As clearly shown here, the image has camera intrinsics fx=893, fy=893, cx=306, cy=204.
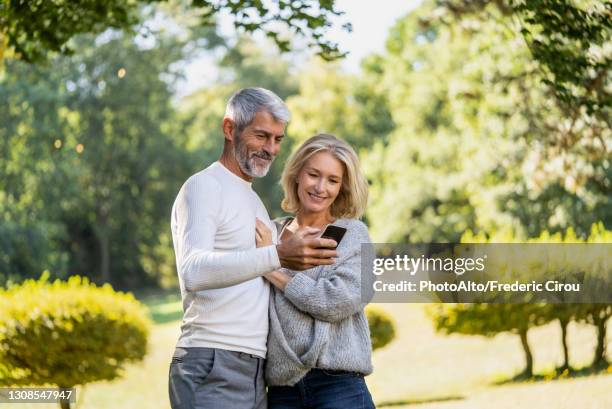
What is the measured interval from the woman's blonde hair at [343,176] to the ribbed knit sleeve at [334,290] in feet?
0.82

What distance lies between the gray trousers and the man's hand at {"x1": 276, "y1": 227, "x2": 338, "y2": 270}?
607 millimetres

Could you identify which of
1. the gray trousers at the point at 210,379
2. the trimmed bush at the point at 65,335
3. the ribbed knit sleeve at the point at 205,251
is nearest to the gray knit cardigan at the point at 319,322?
the gray trousers at the point at 210,379

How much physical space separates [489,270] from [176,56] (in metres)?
39.2

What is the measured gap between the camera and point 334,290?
13.1 feet

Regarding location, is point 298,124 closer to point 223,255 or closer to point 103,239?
point 103,239

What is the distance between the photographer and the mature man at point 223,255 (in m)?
3.66

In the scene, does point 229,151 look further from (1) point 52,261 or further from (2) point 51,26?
(1) point 52,261

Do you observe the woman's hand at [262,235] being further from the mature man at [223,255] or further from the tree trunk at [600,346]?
the tree trunk at [600,346]

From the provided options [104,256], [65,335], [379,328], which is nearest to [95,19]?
[65,335]

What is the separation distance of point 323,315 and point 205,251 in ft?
2.32

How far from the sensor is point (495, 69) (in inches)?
869

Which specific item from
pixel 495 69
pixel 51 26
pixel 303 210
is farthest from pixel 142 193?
pixel 303 210

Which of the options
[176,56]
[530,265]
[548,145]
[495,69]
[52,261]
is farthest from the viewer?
[176,56]

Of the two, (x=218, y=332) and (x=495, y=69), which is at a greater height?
(x=495, y=69)
